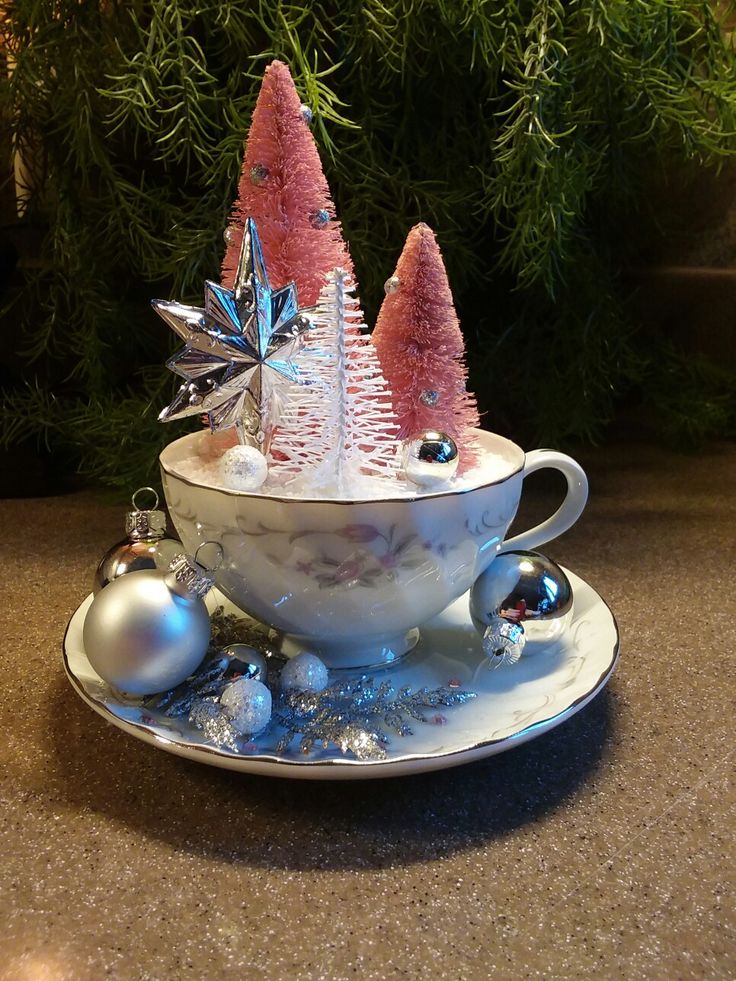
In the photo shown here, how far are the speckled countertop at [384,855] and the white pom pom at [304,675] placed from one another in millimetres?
43

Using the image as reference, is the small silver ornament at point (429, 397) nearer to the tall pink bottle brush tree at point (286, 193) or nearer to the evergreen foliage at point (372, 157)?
the tall pink bottle brush tree at point (286, 193)

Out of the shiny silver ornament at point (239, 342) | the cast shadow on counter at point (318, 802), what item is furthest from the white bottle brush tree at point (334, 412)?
the cast shadow on counter at point (318, 802)

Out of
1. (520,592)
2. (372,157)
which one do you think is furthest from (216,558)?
(372,157)

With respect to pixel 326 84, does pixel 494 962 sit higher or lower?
lower

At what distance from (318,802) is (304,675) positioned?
0.06 m

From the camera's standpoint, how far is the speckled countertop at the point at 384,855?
24 centimetres

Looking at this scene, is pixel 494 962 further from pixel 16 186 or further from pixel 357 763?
pixel 16 186

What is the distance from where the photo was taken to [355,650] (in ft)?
1.26

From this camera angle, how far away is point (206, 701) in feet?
1.10

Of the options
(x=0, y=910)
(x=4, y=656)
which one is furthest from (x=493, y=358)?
(x=0, y=910)

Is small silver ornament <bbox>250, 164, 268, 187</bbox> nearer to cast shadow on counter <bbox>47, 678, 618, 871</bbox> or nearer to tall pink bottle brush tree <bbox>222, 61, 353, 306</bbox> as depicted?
tall pink bottle brush tree <bbox>222, 61, 353, 306</bbox>

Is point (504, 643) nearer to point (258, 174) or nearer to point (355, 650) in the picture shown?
point (355, 650)

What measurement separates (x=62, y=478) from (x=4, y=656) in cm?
36

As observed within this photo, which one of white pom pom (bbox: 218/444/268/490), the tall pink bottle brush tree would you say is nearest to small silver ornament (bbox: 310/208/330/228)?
the tall pink bottle brush tree
